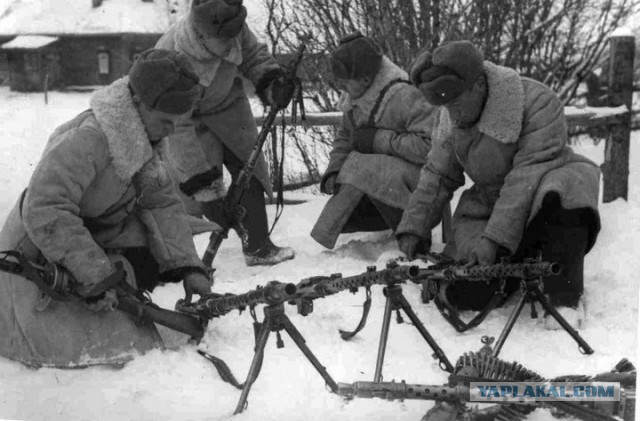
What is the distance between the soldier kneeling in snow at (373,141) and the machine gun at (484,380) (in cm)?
190

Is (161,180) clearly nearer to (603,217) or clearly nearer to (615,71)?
(603,217)

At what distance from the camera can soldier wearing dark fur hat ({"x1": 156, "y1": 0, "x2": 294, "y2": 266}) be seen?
444 cm

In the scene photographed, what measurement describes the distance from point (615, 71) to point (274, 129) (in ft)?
7.04

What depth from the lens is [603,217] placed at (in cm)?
434

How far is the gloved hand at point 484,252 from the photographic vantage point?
356 centimetres

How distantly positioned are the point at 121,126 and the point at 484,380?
165 cm

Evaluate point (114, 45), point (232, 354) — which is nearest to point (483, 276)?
point (232, 354)

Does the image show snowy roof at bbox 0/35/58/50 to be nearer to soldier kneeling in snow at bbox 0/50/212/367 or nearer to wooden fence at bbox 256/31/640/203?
soldier kneeling in snow at bbox 0/50/212/367

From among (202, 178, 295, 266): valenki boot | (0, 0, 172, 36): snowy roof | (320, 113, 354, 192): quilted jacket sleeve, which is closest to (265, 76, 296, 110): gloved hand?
(320, 113, 354, 192): quilted jacket sleeve

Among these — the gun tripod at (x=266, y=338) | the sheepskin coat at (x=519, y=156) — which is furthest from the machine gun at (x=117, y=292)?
the sheepskin coat at (x=519, y=156)

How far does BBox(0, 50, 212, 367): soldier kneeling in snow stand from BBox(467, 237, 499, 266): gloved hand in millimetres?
1308

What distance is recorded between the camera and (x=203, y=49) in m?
4.37

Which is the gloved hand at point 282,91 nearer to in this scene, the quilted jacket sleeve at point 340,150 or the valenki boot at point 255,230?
the quilted jacket sleeve at point 340,150

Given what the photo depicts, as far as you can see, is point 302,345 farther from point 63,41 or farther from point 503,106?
point 63,41
